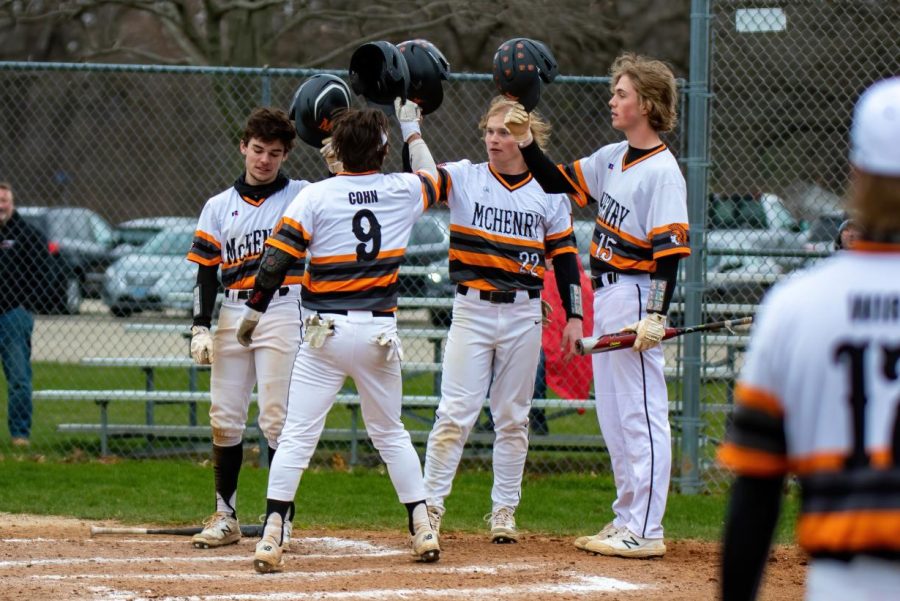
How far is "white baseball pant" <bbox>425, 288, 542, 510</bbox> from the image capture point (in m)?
6.07

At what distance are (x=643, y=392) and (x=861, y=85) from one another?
3.62 metres

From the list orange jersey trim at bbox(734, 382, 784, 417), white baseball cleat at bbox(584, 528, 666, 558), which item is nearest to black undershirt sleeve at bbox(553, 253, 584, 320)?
white baseball cleat at bbox(584, 528, 666, 558)

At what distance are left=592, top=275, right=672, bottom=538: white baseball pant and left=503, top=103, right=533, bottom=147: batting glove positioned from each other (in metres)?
0.79

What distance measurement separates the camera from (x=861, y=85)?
841 cm

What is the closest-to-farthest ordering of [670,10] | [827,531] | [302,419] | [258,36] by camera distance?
[827,531] < [302,419] < [258,36] < [670,10]

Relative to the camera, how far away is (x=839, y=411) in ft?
7.15

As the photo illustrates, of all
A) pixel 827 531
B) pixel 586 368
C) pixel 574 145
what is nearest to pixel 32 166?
pixel 574 145

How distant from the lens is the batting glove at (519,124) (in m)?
5.69

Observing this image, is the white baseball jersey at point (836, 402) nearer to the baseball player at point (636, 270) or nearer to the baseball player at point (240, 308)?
the baseball player at point (636, 270)

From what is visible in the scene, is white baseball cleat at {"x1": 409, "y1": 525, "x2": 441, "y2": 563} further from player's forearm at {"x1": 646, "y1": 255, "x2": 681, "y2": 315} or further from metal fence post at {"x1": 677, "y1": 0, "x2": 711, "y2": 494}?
metal fence post at {"x1": 677, "y1": 0, "x2": 711, "y2": 494}

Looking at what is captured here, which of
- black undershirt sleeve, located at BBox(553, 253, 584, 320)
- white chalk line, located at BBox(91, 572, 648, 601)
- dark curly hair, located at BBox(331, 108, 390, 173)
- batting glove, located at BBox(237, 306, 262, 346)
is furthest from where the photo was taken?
black undershirt sleeve, located at BBox(553, 253, 584, 320)

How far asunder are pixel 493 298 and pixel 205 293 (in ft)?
4.54

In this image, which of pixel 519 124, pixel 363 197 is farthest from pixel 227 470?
pixel 519 124

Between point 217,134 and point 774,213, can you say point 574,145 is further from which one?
point 217,134
